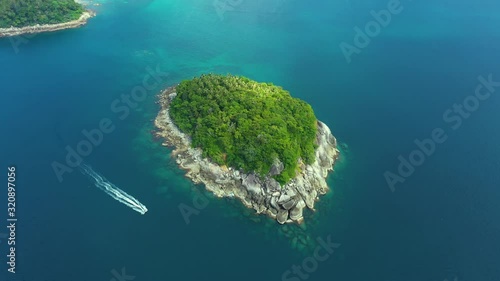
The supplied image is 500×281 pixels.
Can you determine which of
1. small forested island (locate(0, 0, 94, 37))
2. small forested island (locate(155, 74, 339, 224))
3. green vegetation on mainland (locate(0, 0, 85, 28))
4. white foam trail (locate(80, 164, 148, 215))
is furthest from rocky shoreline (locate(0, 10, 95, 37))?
white foam trail (locate(80, 164, 148, 215))

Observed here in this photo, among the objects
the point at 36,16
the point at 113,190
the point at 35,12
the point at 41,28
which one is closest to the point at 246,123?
the point at 113,190

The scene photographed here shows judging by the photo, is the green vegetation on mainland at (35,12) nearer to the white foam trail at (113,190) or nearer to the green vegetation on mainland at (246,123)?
the green vegetation on mainland at (246,123)

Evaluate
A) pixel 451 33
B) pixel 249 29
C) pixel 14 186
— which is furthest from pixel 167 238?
pixel 451 33

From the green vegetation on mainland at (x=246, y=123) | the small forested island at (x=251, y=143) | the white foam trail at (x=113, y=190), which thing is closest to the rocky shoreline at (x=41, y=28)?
the green vegetation on mainland at (x=246, y=123)

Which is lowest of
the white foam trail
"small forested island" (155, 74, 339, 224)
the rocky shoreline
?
the rocky shoreline

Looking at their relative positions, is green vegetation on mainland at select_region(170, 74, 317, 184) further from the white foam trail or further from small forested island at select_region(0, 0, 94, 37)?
small forested island at select_region(0, 0, 94, 37)

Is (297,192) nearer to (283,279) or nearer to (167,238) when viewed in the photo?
(283,279)
